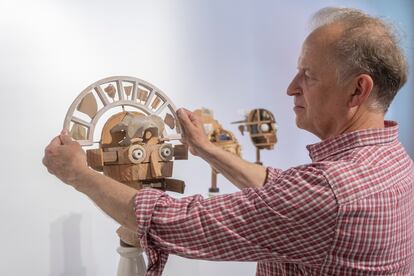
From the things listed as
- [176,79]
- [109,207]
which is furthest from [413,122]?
[109,207]

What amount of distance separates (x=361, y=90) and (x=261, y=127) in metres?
0.89

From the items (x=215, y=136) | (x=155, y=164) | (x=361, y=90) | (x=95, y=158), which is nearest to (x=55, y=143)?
(x=95, y=158)

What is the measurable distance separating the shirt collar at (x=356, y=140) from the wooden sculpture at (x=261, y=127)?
0.85 metres

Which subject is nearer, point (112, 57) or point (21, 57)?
point (21, 57)

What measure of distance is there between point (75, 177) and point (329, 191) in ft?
1.51

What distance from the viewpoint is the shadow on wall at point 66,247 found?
119cm

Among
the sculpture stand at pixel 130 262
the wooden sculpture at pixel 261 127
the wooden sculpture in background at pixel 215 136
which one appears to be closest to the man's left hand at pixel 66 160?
the sculpture stand at pixel 130 262

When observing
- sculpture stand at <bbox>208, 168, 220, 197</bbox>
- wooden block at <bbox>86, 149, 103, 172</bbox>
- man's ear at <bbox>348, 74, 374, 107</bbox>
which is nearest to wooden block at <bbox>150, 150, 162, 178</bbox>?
wooden block at <bbox>86, 149, 103, 172</bbox>

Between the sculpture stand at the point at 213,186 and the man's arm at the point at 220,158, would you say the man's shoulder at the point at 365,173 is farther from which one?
the sculpture stand at the point at 213,186

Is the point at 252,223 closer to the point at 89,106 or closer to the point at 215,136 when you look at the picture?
the point at 89,106

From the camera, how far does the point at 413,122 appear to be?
247cm

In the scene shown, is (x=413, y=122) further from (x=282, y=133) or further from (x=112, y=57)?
(x=112, y=57)

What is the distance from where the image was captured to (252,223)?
703 mm

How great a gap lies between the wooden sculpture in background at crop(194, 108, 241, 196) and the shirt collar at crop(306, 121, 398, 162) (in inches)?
27.8
